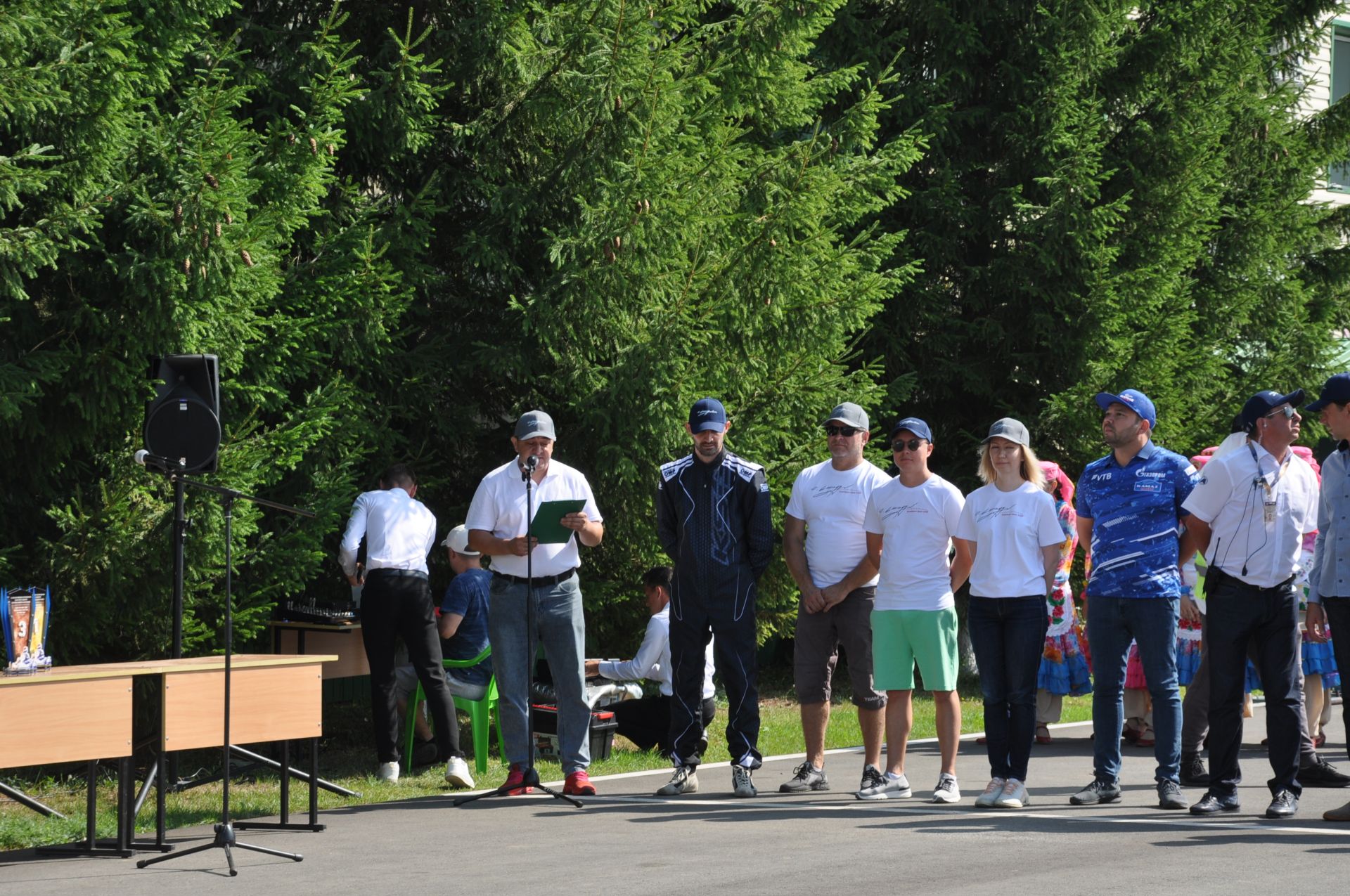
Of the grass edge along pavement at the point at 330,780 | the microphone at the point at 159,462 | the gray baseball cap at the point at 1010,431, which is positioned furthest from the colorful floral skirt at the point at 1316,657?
the microphone at the point at 159,462

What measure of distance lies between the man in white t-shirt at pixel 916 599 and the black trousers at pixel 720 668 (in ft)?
2.44

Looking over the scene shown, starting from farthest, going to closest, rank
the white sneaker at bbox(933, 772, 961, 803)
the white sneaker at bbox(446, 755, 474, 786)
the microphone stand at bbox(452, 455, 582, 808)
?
the white sneaker at bbox(446, 755, 474, 786), the microphone stand at bbox(452, 455, 582, 808), the white sneaker at bbox(933, 772, 961, 803)

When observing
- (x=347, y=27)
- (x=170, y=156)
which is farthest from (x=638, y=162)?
(x=170, y=156)

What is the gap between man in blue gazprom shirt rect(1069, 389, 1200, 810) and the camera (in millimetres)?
8688

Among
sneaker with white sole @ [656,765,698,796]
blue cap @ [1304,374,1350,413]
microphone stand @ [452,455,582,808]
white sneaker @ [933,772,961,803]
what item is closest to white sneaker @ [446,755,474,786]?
microphone stand @ [452,455,582,808]

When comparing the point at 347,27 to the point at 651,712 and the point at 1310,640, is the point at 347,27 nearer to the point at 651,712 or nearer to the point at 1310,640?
the point at 651,712

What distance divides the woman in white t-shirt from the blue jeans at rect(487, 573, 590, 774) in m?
2.31

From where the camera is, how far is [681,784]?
31.8 ft

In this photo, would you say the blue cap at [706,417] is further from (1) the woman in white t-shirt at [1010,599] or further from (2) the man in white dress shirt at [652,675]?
(2) the man in white dress shirt at [652,675]

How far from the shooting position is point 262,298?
1049cm

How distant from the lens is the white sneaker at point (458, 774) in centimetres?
1017

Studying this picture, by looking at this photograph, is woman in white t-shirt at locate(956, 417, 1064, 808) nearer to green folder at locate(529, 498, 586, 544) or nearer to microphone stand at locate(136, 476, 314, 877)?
green folder at locate(529, 498, 586, 544)

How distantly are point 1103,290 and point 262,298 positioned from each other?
938cm

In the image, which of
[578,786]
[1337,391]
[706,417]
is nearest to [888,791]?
[578,786]
